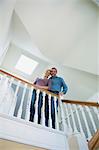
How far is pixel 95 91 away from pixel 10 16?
3296mm

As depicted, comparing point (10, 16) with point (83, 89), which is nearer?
point (10, 16)

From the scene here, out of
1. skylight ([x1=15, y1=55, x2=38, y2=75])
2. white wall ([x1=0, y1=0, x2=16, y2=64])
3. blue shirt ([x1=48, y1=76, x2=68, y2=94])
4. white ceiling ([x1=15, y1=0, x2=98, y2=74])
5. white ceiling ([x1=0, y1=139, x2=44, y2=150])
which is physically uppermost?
white ceiling ([x1=15, y1=0, x2=98, y2=74])

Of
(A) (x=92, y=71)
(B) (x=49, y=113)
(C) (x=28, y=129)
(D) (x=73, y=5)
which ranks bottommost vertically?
(C) (x=28, y=129)

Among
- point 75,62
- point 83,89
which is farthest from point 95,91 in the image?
point 75,62

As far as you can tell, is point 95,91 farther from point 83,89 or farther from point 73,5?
point 73,5

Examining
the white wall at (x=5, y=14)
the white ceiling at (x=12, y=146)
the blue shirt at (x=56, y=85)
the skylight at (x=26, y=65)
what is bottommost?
the white ceiling at (x=12, y=146)

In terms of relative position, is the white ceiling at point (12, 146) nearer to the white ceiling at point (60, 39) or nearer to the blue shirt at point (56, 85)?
the blue shirt at point (56, 85)

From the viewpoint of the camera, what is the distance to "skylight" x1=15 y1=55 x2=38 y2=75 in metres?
5.45

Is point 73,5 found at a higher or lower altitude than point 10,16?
higher

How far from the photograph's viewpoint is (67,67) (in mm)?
5570

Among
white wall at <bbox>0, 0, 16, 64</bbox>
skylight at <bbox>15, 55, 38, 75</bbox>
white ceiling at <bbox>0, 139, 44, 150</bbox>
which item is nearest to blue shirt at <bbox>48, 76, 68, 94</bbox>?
white ceiling at <bbox>0, 139, 44, 150</bbox>

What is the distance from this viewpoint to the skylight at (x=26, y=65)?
17.9 feet

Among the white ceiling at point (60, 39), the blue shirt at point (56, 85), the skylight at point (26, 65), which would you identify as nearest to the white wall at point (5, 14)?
the white ceiling at point (60, 39)

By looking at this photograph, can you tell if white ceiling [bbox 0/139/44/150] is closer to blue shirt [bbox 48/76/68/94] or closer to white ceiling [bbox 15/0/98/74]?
blue shirt [bbox 48/76/68/94]
